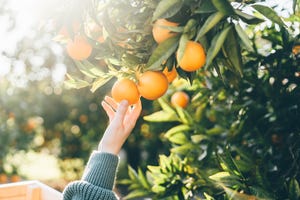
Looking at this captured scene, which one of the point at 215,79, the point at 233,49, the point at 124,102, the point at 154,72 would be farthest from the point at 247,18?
the point at 215,79

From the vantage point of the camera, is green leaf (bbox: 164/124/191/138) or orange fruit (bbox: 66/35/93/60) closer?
orange fruit (bbox: 66/35/93/60)

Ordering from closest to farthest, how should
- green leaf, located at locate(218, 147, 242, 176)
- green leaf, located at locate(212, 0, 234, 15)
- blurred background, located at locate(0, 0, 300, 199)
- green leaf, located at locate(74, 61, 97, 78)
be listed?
green leaf, located at locate(212, 0, 234, 15)
green leaf, located at locate(74, 61, 97, 78)
green leaf, located at locate(218, 147, 242, 176)
blurred background, located at locate(0, 0, 300, 199)

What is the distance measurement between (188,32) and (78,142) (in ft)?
11.7

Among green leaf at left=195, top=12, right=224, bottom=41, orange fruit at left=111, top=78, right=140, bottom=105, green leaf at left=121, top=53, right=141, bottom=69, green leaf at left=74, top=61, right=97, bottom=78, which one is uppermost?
green leaf at left=195, top=12, right=224, bottom=41

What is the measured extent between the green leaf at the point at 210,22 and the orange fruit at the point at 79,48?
28cm

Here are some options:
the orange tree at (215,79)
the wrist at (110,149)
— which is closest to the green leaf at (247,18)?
the orange tree at (215,79)

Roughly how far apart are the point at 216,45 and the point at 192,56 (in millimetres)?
72

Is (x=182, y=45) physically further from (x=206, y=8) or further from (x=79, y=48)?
(x=79, y=48)

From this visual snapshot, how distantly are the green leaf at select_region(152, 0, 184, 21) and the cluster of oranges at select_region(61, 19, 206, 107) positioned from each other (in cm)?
2

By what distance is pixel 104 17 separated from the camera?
849 mm

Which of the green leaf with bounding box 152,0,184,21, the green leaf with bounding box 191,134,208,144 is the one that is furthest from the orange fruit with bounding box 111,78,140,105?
the green leaf with bounding box 191,134,208,144

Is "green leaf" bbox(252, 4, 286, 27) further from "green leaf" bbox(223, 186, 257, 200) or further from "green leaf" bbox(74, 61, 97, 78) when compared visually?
"green leaf" bbox(223, 186, 257, 200)

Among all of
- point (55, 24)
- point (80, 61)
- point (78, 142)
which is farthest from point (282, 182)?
point (78, 142)

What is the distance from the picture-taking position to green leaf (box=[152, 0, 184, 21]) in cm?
74
